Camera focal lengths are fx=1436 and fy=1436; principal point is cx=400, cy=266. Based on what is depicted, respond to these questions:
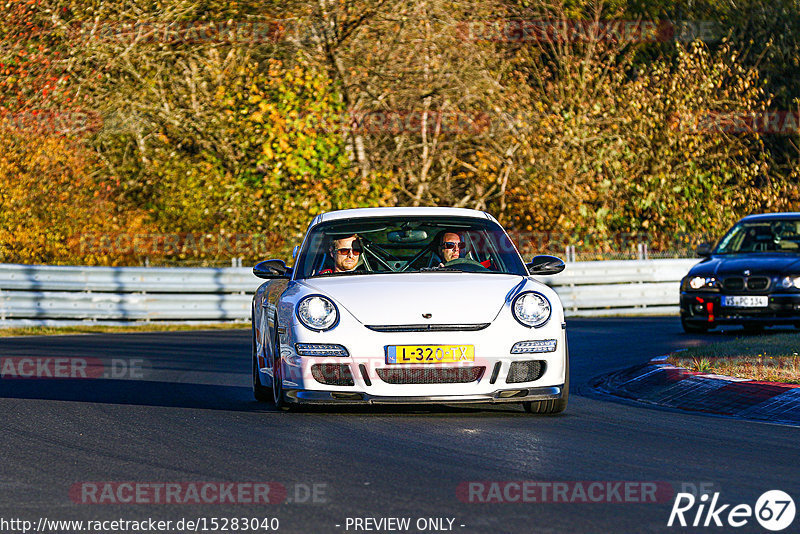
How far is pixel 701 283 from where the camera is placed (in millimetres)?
18125

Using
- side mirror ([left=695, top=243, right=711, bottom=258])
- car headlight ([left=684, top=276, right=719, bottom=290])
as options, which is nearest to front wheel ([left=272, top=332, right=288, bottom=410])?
car headlight ([left=684, top=276, right=719, bottom=290])

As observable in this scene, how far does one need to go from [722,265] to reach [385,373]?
32.6 ft

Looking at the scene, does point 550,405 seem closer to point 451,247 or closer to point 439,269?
point 439,269

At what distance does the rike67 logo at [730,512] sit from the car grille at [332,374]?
3229mm

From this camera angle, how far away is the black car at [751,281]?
57.3 feet

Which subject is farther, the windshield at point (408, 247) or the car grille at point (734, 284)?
the car grille at point (734, 284)

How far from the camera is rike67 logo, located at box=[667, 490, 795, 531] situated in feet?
18.9

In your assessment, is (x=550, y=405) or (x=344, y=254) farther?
(x=344, y=254)

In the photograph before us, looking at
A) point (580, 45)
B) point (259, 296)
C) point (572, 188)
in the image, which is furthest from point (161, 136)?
point (259, 296)

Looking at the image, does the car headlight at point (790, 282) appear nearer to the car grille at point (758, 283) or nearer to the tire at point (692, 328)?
the car grille at point (758, 283)

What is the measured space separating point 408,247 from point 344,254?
0.59 m

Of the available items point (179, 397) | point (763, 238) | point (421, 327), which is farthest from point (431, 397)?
point (763, 238)

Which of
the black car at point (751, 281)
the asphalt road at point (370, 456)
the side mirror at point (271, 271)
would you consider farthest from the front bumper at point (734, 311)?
the side mirror at point (271, 271)

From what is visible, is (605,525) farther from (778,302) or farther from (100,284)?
(100,284)
